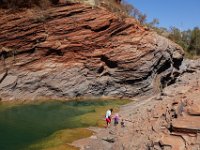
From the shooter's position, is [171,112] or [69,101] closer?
[171,112]

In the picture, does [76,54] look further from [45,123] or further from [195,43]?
[195,43]

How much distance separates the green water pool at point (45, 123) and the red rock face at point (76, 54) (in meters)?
6.96

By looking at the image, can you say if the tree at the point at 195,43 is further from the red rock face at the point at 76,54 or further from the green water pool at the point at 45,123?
the green water pool at the point at 45,123

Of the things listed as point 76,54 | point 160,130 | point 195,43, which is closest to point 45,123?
point 160,130

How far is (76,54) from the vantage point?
80.0 m

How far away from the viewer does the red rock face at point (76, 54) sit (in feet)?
242

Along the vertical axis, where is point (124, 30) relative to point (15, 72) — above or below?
above

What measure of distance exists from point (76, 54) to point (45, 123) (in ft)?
106

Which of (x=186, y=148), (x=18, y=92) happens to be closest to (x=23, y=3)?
(x=18, y=92)

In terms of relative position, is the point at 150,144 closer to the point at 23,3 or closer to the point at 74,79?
the point at 74,79

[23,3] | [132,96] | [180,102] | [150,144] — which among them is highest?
[23,3]

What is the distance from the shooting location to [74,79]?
7825cm

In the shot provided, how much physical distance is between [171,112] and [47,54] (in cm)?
4621

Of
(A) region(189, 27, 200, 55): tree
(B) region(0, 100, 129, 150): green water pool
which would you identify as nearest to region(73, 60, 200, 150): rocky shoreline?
(B) region(0, 100, 129, 150): green water pool
